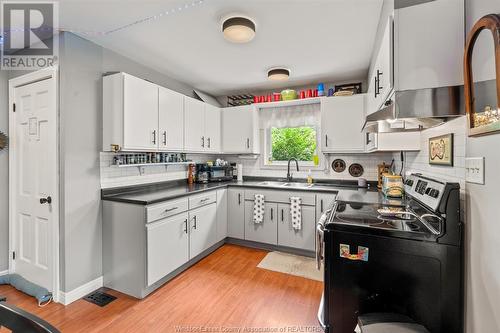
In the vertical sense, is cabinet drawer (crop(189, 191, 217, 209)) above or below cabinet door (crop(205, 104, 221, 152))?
below

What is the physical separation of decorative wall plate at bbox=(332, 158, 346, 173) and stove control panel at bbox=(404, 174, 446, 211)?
5.24 ft

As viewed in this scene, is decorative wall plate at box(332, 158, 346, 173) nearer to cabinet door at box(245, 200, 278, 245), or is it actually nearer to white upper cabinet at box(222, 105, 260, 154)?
cabinet door at box(245, 200, 278, 245)

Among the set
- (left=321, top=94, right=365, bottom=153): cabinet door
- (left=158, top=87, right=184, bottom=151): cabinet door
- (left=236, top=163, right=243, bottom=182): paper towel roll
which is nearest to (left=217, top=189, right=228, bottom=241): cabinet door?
(left=236, top=163, right=243, bottom=182): paper towel roll

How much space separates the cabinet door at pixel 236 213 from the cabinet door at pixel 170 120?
1.00 meters

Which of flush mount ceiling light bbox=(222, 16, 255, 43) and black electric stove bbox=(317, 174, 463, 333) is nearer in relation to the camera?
black electric stove bbox=(317, 174, 463, 333)

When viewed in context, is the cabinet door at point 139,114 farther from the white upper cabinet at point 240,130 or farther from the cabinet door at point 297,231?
the cabinet door at point 297,231

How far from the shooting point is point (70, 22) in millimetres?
1944

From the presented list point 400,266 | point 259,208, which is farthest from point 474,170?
point 259,208

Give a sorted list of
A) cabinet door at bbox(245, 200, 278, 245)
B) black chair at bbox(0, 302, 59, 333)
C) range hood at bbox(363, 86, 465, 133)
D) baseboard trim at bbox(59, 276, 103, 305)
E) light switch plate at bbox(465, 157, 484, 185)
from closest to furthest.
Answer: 1. black chair at bbox(0, 302, 59, 333)
2. light switch plate at bbox(465, 157, 484, 185)
3. range hood at bbox(363, 86, 465, 133)
4. baseboard trim at bbox(59, 276, 103, 305)
5. cabinet door at bbox(245, 200, 278, 245)

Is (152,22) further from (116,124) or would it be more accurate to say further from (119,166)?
(119,166)

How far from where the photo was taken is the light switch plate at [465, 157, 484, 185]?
1.00m

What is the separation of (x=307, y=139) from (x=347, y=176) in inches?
33.0

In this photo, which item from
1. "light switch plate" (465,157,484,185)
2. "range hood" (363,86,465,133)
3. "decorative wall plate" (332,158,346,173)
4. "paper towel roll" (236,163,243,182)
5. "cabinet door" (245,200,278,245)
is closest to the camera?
"light switch plate" (465,157,484,185)

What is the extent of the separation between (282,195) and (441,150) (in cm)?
189
